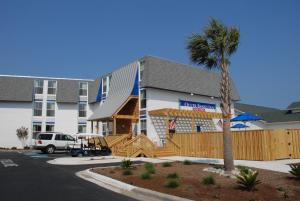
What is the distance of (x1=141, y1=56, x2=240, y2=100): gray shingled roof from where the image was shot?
3166 cm

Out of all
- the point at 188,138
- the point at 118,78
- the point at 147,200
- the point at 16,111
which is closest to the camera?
the point at 147,200

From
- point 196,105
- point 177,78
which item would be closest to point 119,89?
point 177,78

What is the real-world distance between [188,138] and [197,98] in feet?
36.9

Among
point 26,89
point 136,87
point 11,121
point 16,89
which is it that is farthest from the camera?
point 26,89

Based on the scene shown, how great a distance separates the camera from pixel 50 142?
106 feet

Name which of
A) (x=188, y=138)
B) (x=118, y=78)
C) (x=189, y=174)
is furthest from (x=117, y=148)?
(x=189, y=174)

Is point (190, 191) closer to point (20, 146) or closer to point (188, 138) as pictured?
point (188, 138)

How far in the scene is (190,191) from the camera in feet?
33.6

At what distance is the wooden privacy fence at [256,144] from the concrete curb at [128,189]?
1027 cm

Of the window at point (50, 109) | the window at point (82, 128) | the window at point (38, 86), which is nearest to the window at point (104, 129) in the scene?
the window at point (82, 128)

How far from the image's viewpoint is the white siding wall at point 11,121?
41.9 m

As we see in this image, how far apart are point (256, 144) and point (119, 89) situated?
18.0 metres

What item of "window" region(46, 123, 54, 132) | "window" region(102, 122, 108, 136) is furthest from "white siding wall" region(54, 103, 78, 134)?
"window" region(102, 122, 108, 136)

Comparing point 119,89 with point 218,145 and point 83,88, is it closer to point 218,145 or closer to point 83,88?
point 83,88
